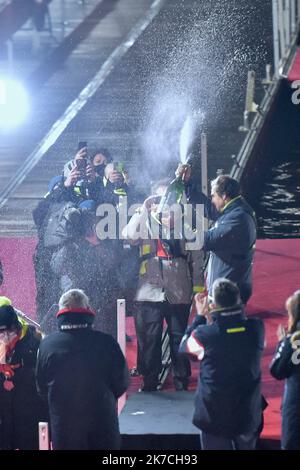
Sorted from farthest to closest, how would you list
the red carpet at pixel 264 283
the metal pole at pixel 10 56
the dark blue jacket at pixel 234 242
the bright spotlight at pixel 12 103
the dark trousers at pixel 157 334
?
the metal pole at pixel 10 56 < the bright spotlight at pixel 12 103 < the red carpet at pixel 264 283 < the dark trousers at pixel 157 334 < the dark blue jacket at pixel 234 242

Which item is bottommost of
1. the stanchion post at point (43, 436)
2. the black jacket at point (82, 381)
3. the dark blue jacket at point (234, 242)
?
the stanchion post at point (43, 436)

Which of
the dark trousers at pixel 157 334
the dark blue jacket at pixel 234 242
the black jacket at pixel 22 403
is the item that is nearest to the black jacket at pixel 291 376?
the black jacket at pixel 22 403

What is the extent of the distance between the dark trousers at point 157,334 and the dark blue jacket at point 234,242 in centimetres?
46

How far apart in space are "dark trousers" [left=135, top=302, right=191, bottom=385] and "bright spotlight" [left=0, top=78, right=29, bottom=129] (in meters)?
12.7

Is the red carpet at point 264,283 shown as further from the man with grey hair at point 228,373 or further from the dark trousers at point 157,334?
the man with grey hair at point 228,373

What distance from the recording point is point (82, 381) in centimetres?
1073

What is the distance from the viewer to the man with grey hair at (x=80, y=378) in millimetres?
10719

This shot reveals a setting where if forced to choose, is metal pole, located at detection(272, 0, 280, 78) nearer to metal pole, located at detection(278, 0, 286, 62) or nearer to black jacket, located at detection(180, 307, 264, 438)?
metal pole, located at detection(278, 0, 286, 62)

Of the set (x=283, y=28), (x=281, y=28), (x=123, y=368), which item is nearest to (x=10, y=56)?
(x=283, y=28)

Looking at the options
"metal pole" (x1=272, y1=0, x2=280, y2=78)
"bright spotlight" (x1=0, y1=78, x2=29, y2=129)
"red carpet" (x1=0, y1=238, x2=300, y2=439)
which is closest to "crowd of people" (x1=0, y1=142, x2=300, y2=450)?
"red carpet" (x1=0, y1=238, x2=300, y2=439)

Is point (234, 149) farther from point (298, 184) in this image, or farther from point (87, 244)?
point (87, 244)

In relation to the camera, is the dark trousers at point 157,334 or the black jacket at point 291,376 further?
the dark trousers at point 157,334

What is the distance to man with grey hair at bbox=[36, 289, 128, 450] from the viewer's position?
35.2 feet

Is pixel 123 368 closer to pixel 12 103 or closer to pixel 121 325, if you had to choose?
pixel 121 325
